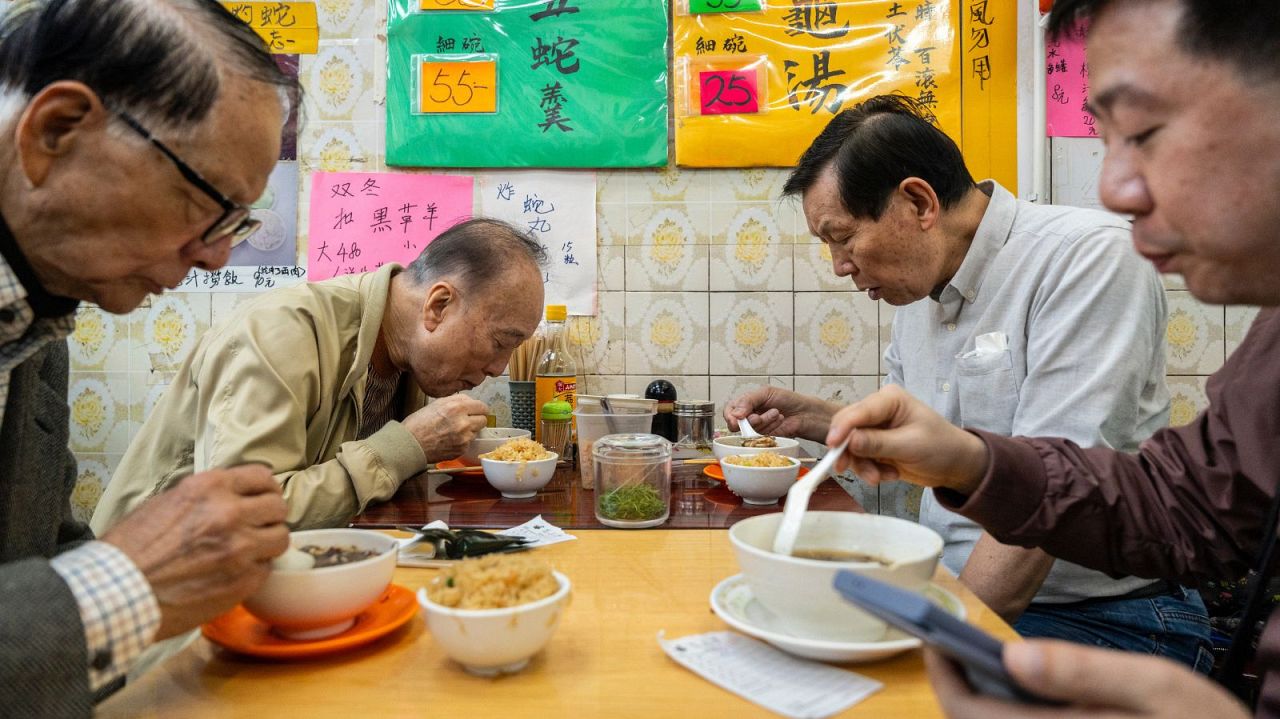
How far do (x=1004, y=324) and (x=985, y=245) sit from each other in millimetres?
205

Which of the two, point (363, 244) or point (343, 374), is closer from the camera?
point (343, 374)

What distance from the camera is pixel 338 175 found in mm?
2877

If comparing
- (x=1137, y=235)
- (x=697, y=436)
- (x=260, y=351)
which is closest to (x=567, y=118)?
(x=697, y=436)

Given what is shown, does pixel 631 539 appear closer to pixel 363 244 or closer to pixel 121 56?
pixel 121 56

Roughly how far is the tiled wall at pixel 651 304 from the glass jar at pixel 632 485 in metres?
1.37

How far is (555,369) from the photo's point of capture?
8.49ft

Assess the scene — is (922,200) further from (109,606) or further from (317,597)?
(109,606)

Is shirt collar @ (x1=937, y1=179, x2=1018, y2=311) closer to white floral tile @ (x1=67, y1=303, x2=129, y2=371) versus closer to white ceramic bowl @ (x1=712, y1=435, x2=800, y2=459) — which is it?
white ceramic bowl @ (x1=712, y1=435, x2=800, y2=459)

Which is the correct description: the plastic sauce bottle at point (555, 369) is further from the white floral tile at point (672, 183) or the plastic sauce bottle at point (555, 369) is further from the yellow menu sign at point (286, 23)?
the yellow menu sign at point (286, 23)

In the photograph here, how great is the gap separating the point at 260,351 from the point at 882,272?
1479 mm

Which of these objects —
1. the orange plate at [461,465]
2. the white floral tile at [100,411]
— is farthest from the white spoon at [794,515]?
the white floral tile at [100,411]

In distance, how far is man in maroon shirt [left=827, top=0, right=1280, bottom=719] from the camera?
572 millimetres

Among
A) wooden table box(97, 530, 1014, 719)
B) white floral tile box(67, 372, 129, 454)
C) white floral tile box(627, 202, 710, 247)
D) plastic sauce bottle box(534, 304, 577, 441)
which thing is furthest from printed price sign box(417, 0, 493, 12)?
wooden table box(97, 530, 1014, 719)

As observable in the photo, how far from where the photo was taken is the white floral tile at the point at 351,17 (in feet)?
9.39
